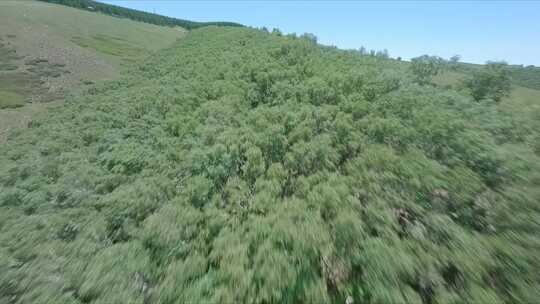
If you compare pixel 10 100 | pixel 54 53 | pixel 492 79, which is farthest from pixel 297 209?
pixel 54 53

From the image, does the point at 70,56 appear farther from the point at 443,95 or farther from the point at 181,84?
the point at 443,95

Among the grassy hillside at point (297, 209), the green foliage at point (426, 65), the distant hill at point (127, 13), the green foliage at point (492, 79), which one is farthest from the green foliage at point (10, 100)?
the distant hill at point (127, 13)

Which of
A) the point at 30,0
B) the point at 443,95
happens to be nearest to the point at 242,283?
the point at 443,95

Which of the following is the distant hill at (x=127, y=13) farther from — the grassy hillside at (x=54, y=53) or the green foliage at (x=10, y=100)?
the green foliage at (x=10, y=100)

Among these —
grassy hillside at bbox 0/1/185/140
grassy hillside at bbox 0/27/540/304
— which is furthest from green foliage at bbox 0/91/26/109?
grassy hillside at bbox 0/27/540/304

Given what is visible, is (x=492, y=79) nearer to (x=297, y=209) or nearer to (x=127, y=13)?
(x=297, y=209)

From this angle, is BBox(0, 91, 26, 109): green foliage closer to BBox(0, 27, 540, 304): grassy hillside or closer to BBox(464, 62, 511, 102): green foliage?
BBox(0, 27, 540, 304): grassy hillside
